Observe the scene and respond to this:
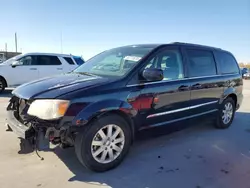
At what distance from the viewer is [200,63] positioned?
471 cm

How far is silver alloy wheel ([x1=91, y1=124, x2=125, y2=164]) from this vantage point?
3154mm

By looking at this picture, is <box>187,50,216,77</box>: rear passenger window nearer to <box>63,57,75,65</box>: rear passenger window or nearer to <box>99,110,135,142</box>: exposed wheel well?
<box>99,110,135,142</box>: exposed wheel well

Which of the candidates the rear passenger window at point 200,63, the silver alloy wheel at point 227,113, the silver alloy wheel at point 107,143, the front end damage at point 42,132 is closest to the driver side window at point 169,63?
the rear passenger window at point 200,63

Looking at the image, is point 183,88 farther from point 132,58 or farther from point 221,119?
point 221,119

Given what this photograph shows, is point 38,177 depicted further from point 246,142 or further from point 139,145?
point 246,142

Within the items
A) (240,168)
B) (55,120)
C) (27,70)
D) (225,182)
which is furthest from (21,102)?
(27,70)

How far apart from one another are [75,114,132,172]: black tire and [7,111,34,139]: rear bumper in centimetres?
59

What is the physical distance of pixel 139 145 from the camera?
429 centimetres

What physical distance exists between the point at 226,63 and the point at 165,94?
251cm

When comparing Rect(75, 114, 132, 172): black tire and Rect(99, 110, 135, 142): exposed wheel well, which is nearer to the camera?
Rect(75, 114, 132, 172): black tire

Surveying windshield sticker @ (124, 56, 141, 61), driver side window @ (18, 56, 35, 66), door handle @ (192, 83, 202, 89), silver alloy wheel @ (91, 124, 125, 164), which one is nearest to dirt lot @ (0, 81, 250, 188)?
silver alloy wheel @ (91, 124, 125, 164)

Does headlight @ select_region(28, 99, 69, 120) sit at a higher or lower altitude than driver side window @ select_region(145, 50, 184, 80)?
lower

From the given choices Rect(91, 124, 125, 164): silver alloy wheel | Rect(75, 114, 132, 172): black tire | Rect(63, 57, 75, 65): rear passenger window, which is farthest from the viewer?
Rect(63, 57, 75, 65): rear passenger window

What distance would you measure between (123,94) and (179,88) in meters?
1.21
